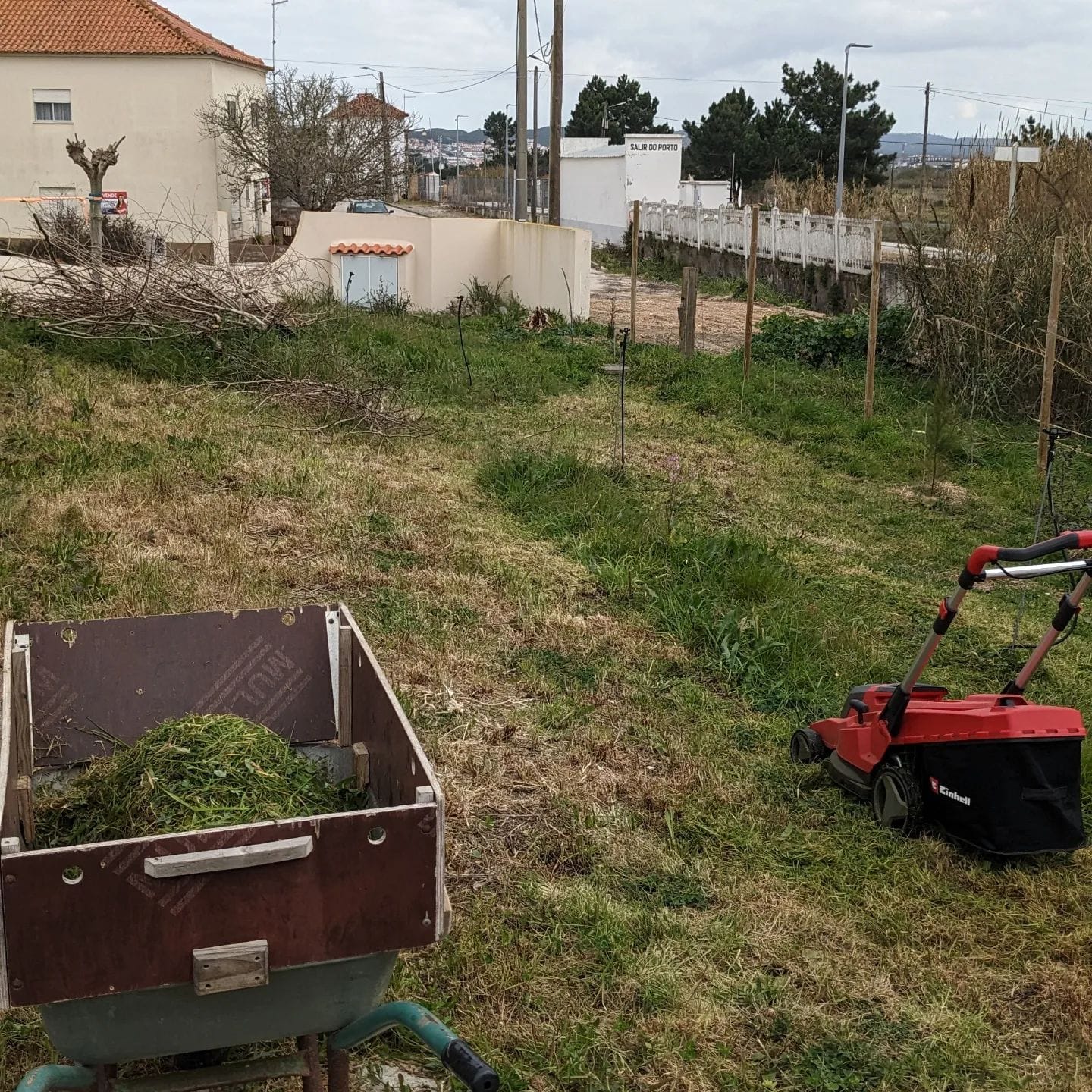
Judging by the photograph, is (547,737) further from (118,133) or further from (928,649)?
(118,133)

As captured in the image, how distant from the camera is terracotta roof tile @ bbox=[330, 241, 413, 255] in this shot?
1962cm

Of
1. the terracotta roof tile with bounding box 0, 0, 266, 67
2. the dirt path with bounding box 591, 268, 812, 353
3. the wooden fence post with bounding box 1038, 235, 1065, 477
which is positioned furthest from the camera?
the terracotta roof tile with bounding box 0, 0, 266, 67

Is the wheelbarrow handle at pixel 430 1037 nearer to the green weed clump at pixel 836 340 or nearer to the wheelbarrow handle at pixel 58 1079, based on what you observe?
the wheelbarrow handle at pixel 58 1079

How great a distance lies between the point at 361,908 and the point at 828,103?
6418 centimetres

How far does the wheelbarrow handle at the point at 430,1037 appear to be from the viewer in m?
2.55

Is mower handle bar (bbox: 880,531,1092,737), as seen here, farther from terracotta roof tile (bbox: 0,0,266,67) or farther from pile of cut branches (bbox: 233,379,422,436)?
terracotta roof tile (bbox: 0,0,266,67)

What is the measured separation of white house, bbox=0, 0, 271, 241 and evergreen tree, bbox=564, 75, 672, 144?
4109 centimetres

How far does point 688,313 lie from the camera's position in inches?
638

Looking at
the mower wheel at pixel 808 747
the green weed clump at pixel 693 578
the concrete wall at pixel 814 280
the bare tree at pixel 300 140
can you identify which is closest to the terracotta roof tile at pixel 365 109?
the bare tree at pixel 300 140

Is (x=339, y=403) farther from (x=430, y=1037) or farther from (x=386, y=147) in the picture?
(x=386, y=147)

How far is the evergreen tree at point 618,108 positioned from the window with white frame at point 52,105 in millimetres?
42418

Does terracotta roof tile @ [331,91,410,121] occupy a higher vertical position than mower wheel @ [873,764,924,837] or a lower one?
higher

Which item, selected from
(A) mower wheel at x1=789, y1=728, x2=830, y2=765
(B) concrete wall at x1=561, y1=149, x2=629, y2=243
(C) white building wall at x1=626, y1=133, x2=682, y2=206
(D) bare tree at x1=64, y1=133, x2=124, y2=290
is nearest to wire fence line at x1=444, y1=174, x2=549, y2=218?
(B) concrete wall at x1=561, y1=149, x2=629, y2=243

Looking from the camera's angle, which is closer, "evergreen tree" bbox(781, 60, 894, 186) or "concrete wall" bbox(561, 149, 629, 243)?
"concrete wall" bbox(561, 149, 629, 243)
